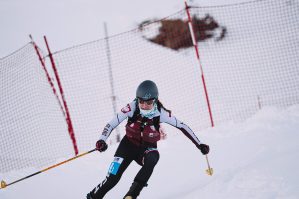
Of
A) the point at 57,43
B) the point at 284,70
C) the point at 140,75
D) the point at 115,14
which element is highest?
the point at 115,14

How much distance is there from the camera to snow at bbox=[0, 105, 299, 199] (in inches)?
158

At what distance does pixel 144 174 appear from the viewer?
12.2ft

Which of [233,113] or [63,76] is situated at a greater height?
[63,76]

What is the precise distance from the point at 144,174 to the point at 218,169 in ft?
5.99

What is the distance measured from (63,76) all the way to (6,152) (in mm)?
5554

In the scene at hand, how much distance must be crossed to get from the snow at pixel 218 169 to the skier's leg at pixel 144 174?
81 centimetres

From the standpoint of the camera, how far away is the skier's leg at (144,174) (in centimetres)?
353

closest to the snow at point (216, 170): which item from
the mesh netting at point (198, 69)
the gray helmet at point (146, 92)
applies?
the gray helmet at point (146, 92)

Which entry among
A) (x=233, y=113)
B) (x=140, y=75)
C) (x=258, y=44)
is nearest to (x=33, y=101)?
(x=140, y=75)

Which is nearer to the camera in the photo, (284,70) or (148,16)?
(284,70)

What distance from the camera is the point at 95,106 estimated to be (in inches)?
459

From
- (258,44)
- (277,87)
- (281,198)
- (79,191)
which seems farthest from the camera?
(258,44)

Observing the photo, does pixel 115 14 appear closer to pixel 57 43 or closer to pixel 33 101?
pixel 57 43

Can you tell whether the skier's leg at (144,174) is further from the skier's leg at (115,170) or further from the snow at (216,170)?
the snow at (216,170)
